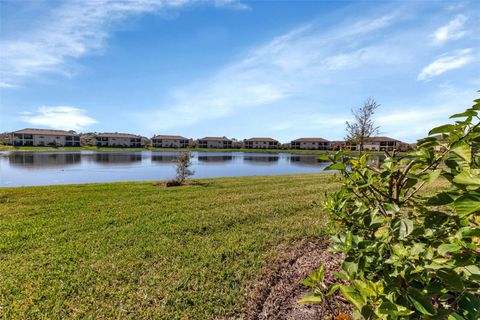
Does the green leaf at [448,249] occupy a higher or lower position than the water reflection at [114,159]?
higher

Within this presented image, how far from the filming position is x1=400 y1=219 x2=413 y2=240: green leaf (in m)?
1.25

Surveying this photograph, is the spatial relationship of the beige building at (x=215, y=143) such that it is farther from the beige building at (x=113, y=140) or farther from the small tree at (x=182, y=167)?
the small tree at (x=182, y=167)

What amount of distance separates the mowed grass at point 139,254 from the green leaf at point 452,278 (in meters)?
1.09

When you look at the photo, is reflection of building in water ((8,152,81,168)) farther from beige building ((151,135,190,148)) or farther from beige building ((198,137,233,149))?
beige building ((198,137,233,149))

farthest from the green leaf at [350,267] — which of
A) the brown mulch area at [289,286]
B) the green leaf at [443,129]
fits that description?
the brown mulch area at [289,286]

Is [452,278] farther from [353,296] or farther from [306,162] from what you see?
[306,162]

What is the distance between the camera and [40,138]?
91.8 metres

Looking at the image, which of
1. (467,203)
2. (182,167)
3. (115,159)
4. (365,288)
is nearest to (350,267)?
(365,288)

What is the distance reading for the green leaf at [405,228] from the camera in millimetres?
1250

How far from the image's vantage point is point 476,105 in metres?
1.05

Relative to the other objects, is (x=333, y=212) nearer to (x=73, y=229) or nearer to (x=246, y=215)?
(x=246, y=215)

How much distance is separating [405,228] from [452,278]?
0.96 feet

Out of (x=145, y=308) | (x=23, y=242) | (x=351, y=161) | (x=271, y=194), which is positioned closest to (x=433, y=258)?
(x=351, y=161)

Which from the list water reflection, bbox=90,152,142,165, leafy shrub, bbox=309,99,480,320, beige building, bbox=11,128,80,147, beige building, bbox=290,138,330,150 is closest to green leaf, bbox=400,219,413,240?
leafy shrub, bbox=309,99,480,320
